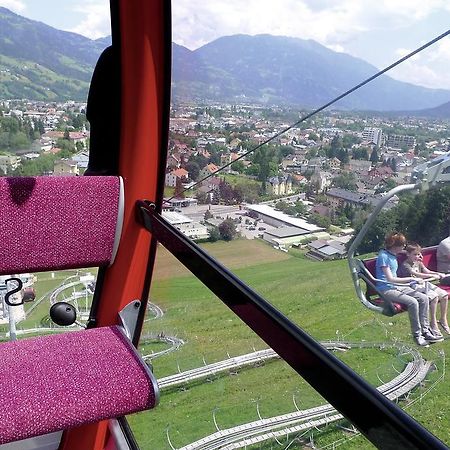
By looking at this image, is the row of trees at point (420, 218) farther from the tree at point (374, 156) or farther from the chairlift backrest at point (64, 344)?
the chairlift backrest at point (64, 344)

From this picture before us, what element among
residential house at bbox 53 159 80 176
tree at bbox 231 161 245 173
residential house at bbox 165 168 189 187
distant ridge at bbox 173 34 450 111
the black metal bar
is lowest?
the black metal bar

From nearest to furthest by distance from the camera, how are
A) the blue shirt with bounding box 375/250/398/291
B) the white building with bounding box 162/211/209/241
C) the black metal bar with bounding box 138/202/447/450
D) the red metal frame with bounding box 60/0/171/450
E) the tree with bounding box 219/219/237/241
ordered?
1. the black metal bar with bounding box 138/202/447/450
2. the blue shirt with bounding box 375/250/398/291
3. the white building with bounding box 162/211/209/241
4. the tree with bounding box 219/219/237/241
5. the red metal frame with bounding box 60/0/171/450

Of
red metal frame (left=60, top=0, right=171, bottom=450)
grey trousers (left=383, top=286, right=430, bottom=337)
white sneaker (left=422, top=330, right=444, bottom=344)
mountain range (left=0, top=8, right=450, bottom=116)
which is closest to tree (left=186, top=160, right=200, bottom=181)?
red metal frame (left=60, top=0, right=171, bottom=450)

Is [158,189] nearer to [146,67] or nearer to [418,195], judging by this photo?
[146,67]

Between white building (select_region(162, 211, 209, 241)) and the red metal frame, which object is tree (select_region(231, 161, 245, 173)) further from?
the red metal frame

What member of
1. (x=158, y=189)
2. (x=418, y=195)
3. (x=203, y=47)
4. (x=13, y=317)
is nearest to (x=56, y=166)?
(x=158, y=189)

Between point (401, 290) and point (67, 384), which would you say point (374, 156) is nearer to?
point (401, 290)

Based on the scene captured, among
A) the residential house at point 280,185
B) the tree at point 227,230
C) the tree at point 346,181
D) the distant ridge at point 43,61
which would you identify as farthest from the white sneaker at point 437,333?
the distant ridge at point 43,61
